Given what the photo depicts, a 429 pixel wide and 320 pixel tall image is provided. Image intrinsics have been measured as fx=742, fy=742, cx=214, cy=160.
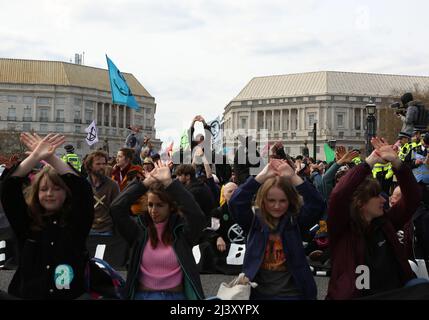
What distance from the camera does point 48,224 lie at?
4.53 meters

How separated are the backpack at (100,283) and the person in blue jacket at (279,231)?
33.4 inches

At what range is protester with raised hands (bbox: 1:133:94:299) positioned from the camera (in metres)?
4.41

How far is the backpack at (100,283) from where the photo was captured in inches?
181

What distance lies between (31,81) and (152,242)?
109 meters

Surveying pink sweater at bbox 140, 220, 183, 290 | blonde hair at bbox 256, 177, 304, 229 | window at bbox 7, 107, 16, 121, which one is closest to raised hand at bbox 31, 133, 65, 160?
pink sweater at bbox 140, 220, 183, 290

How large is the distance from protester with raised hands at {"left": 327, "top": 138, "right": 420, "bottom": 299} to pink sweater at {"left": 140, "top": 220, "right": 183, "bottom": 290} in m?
0.98

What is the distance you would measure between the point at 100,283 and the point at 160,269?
0.39 meters

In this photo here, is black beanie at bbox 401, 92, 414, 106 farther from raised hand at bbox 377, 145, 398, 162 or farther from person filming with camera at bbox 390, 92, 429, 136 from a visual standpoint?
raised hand at bbox 377, 145, 398, 162

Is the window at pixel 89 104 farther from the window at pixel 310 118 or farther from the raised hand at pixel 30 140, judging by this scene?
the raised hand at pixel 30 140

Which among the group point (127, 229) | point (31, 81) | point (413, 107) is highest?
point (31, 81)
